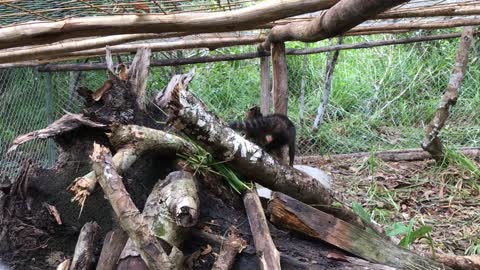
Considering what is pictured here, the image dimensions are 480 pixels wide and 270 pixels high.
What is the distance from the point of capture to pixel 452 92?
4.81 meters

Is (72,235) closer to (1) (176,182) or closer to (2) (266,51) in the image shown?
(1) (176,182)

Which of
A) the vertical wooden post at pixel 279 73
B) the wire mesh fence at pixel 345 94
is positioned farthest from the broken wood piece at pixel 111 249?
the wire mesh fence at pixel 345 94

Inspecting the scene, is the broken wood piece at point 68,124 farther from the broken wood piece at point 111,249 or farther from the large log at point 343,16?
the large log at point 343,16

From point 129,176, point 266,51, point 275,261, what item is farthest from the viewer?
point 266,51

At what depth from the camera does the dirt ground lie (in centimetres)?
397

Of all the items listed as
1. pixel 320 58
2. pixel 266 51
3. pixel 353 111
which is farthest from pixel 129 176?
pixel 320 58

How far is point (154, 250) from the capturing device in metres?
1.54

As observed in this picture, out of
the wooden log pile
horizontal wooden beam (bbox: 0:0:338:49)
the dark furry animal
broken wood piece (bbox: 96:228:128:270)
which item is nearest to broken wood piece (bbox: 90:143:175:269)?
the wooden log pile

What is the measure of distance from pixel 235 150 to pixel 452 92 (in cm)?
360

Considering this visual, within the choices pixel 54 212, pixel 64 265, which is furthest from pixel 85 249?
pixel 54 212

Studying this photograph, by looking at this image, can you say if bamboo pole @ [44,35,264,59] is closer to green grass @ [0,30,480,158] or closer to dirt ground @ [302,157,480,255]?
green grass @ [0,30,480,158]

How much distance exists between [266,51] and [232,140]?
120 inches

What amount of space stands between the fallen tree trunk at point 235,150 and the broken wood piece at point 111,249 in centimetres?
46

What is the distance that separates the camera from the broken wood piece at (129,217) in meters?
1.54
